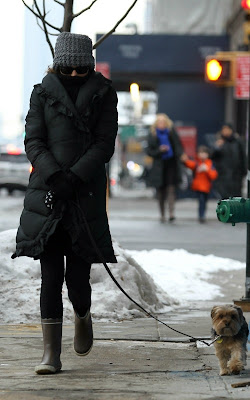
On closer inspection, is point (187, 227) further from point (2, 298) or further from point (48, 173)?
point (48, 173)

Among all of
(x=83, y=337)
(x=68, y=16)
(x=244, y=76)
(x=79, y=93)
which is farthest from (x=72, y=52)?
(x=244, y=76)

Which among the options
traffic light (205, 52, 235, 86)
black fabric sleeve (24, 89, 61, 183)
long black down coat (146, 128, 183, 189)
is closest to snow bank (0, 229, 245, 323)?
black fabric sleeve (24, 89, 61, 183)

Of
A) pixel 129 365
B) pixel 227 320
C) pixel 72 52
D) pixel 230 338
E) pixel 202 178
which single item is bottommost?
pixel 202 178

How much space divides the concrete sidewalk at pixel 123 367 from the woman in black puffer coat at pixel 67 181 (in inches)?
8.0

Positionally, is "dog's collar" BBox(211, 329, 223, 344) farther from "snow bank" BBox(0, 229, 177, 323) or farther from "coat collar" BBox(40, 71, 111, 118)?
"snow bank" BBox(0, 229, 177, 323)

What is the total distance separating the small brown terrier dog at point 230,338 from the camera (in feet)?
19.6

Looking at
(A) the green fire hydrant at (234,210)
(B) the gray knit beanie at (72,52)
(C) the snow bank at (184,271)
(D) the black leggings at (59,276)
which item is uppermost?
(B) the gray knit beanie at (72,52)

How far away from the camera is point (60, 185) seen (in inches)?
237

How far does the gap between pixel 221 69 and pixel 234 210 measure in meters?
11.3

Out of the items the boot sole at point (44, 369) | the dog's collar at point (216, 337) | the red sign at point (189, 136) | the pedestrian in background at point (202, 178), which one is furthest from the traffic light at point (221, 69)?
the red sign at point (189, 136)

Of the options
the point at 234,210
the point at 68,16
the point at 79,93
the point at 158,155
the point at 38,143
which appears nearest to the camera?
the point at 38,143

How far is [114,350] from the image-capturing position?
6906mm

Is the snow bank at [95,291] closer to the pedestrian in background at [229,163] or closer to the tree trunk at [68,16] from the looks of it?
the tree trunk at [68,16]

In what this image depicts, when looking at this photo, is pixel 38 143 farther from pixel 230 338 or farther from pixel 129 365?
pixel 230 338
